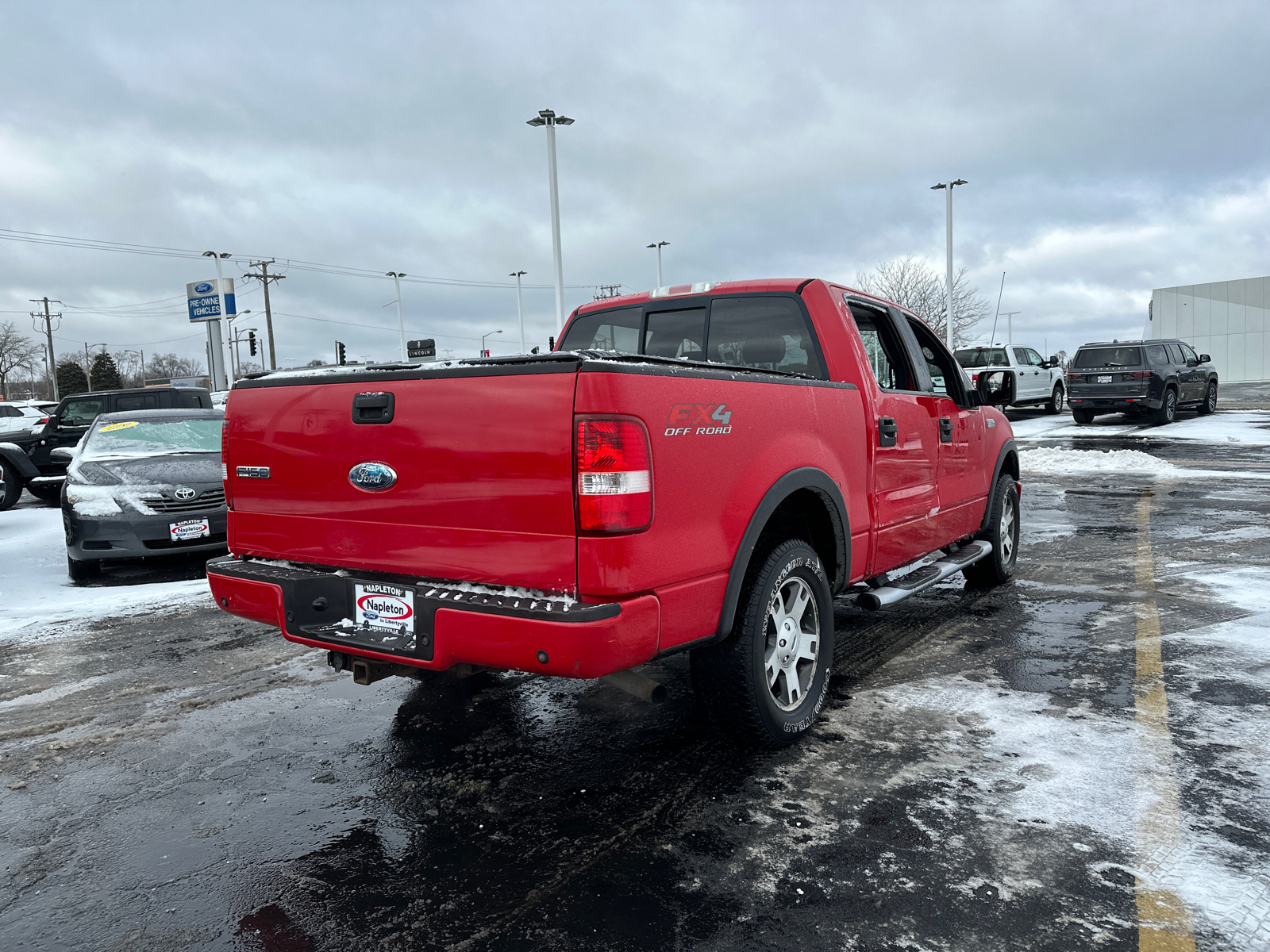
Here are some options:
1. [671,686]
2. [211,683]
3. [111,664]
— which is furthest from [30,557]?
[671,686]

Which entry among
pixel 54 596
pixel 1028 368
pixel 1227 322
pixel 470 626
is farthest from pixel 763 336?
pixel 1227 322

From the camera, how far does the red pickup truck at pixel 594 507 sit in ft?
9.31

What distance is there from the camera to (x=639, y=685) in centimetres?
324

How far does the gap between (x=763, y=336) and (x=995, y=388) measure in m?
2.26

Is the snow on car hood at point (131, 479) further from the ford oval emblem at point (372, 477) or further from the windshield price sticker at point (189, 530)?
the ford oval emblem at point (372, 477)

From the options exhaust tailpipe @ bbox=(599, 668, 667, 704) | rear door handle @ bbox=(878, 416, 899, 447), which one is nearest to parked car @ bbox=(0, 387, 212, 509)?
rear door handle @ bbox=(878, 416, 899, 447)

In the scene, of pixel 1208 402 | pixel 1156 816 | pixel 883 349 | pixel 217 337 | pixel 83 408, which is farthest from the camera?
pixel 217 337

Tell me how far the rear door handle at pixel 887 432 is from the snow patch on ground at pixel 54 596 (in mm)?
5388

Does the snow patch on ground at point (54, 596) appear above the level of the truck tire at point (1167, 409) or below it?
below

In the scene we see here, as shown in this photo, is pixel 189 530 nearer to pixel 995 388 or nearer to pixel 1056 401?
pixel 995 388

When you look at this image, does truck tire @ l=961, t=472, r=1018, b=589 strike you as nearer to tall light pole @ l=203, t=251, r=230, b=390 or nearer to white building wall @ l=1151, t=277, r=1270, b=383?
tall light pole @ l=203, t=251, r=230, b=390

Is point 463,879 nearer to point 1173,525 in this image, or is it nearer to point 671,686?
point 671,686

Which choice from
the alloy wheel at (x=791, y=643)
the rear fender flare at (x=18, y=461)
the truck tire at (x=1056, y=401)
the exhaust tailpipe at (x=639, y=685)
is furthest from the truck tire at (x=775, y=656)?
the truck tire at (x=1056, y=401)

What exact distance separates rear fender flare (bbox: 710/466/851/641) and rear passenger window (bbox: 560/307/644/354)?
1.53m
